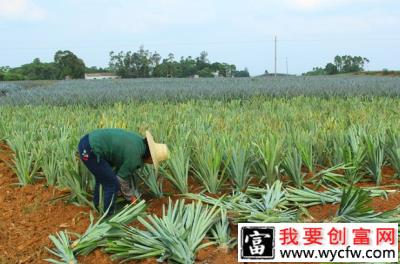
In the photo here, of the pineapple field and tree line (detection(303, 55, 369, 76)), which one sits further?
tree line (detection(303, 55, 369, 76))

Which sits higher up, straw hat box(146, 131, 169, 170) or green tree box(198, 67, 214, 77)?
green tree box(198, 67, 214, 77)

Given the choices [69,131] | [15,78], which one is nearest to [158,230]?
[69,131]

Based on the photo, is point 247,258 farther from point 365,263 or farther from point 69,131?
point 69,131

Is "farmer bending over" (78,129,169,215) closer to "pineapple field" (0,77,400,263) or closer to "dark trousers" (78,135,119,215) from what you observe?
"dark trousers" (78,135,119,215)

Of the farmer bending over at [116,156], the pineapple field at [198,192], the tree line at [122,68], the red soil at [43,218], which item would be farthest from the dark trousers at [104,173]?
the tree line at [122,68]

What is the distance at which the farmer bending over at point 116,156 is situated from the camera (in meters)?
3.65

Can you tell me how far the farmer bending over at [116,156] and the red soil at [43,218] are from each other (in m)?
0.30

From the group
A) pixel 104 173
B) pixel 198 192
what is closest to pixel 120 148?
pixel 104 173

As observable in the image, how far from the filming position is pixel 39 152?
14.4ft

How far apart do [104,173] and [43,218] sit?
69 centimetres

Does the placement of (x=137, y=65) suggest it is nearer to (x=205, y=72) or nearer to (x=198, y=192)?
(x=205, y=72)

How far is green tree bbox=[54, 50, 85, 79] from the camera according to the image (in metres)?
61.8

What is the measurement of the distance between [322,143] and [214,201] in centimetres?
137

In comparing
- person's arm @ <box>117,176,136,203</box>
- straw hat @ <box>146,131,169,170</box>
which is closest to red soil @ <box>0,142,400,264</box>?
person's arm @ <box>117,176,136,203</box>
